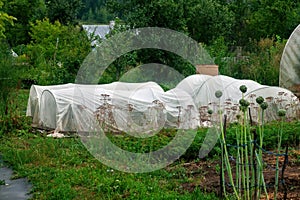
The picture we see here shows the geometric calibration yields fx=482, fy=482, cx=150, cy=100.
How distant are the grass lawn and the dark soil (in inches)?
2.9

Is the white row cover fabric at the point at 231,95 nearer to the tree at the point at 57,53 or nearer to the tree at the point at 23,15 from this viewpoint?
the tree at the point at 57,53

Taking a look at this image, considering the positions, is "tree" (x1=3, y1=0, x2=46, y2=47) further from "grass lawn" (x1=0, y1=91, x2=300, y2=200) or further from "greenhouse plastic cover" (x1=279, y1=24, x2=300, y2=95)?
"greenhouse plastic cover" (x1=279, y1=24, x2=300, y2=95)

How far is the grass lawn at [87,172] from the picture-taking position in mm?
5734

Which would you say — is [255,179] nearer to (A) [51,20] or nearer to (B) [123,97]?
(B) [123,97]

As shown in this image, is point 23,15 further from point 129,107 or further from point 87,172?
point 87,172

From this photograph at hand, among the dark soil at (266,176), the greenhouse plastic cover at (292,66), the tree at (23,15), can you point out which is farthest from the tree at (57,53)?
the dark soil at (266,176)

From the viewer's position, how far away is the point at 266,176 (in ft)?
19.8

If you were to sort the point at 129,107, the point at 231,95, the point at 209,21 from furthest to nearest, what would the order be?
the point at 209,21
the point at 231,95
the point at 129,107

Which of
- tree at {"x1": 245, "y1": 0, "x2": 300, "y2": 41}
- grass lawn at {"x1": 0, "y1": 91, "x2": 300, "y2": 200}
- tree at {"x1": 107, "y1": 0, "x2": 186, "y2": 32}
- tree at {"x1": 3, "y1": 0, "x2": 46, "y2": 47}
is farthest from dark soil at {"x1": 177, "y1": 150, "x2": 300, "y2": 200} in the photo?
tree at {"x1": 3, "y1": 0, "x2": 46, "y2": 47}

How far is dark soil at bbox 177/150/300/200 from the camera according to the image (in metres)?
5.42

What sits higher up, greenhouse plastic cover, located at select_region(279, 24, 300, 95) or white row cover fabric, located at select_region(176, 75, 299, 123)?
greenhouse plastic cover, located at select_region(279, 24, 300, 95)

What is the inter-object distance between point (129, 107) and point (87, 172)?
11.6 feet

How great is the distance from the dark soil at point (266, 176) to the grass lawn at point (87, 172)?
0.07 metres

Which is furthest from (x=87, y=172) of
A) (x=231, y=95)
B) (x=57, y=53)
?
(x=57, y=53)
